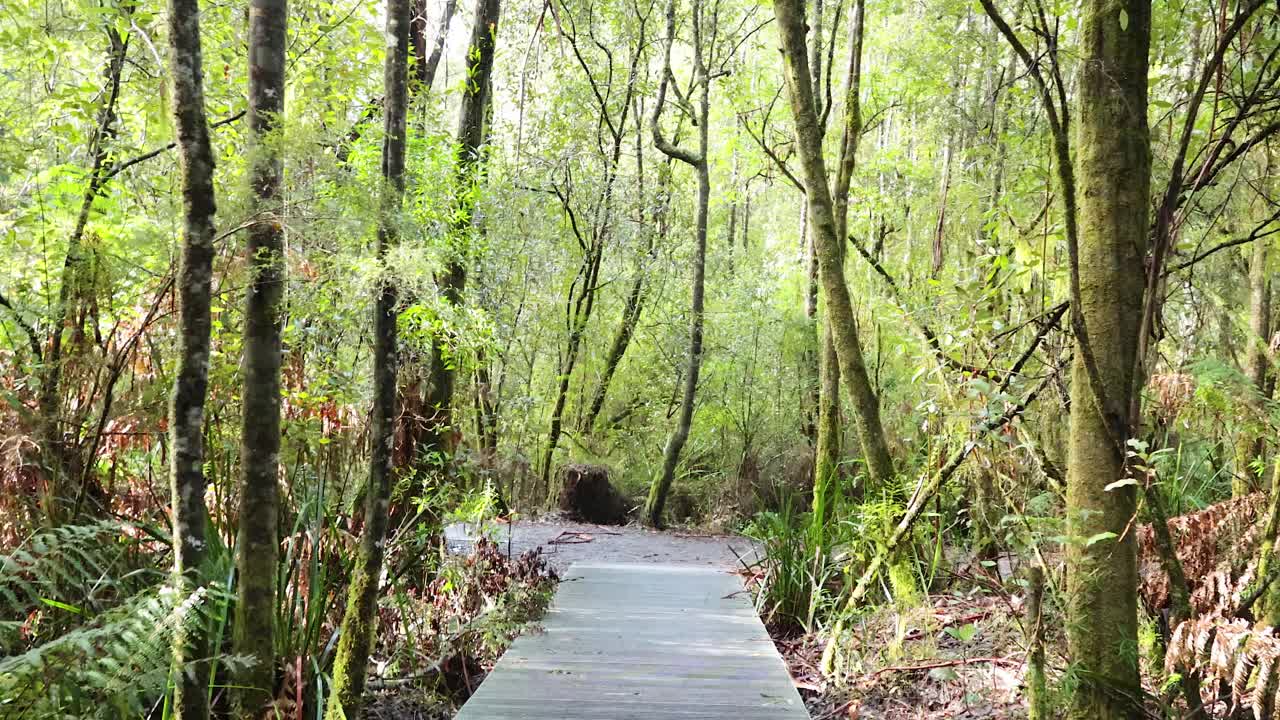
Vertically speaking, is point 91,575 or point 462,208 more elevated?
point 462,208

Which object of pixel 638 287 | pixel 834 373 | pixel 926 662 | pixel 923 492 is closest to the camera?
pixel 926 662

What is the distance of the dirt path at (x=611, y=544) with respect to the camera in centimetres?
945

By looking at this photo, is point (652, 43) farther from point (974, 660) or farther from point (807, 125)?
point (974, 660)

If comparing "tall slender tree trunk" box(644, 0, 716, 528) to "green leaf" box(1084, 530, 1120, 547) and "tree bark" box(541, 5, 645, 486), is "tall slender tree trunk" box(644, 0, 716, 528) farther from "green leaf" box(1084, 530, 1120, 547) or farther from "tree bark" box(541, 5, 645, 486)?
"green leaf" box(1084, 530, 1120, 547)

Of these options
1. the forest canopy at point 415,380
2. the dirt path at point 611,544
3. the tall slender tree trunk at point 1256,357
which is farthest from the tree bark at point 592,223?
the tall slender tree trunk at point 1256,357

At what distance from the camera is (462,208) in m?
7.98

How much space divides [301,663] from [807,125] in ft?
14.7

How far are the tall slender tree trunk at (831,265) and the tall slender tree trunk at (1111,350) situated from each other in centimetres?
286

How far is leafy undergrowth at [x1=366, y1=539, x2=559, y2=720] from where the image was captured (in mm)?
4576

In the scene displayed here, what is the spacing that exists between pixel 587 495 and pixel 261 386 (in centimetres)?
1018

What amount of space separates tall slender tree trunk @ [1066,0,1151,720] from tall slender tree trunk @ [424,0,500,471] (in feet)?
14.3

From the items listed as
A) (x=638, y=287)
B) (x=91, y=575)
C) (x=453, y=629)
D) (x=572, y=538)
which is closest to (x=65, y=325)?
(x=91, y=575)

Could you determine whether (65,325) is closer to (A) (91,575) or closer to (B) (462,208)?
(A) (91,575)

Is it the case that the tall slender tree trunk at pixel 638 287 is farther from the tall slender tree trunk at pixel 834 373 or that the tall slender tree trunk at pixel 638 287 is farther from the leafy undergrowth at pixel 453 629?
the leafy undergrowth at pixel 453 629
